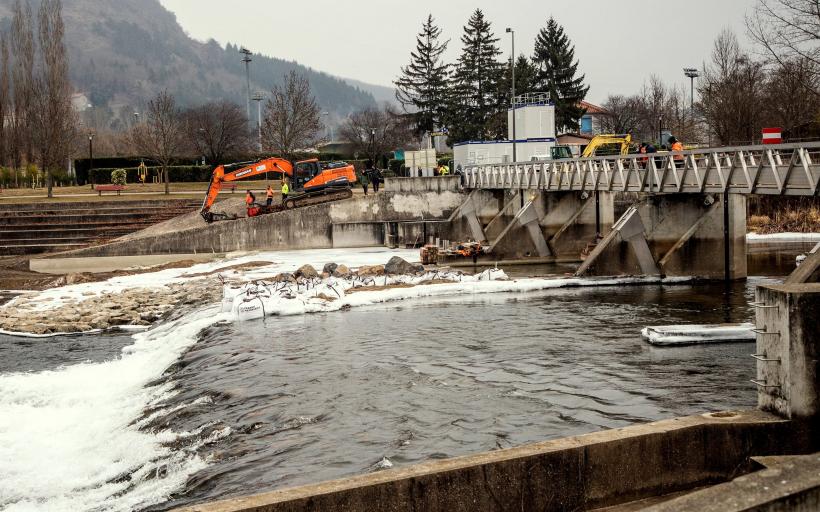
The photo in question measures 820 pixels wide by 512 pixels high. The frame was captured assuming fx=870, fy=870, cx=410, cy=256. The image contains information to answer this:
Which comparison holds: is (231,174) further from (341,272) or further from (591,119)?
(591,119)

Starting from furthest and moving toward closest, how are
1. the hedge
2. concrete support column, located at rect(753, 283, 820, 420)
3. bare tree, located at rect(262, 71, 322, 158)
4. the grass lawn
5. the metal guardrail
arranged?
the hedge
bare tree, located at rect(262, 71, 322, 158)
the grass lawn
the metal guardrail
concrete support column, located at rect(753, 283, 820, 420)

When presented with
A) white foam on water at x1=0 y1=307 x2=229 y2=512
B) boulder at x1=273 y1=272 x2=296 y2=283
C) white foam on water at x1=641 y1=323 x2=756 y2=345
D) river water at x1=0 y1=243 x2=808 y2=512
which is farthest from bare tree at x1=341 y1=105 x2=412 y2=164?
white foam on water at x1=641 y1=323 x2=756 y2=345

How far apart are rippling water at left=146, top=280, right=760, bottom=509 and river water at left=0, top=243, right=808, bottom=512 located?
5 cm

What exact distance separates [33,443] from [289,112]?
200 ft

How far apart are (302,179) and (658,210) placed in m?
24.8

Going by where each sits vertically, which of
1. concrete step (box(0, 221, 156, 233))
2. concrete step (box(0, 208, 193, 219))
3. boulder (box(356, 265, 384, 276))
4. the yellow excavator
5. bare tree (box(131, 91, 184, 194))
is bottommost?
boulder (box(356, 265, 384, 276))

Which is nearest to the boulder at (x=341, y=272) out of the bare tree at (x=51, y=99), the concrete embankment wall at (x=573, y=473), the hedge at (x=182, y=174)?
the concrete embankment wall at (x=573, y=473)

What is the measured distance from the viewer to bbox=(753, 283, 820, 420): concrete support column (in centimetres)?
910

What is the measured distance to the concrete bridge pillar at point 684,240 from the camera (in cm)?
2606

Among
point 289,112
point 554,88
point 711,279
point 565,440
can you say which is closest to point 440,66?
point 554,88

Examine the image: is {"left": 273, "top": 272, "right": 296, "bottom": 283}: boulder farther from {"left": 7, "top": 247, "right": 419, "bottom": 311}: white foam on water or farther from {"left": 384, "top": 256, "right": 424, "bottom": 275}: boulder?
{"left": 384, "top": 256, "right": 424, "bottom": 275}: boulder

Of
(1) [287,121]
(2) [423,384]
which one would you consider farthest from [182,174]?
(2) [423,384]

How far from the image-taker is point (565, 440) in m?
8.56

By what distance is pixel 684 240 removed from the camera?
2678 centimetres
